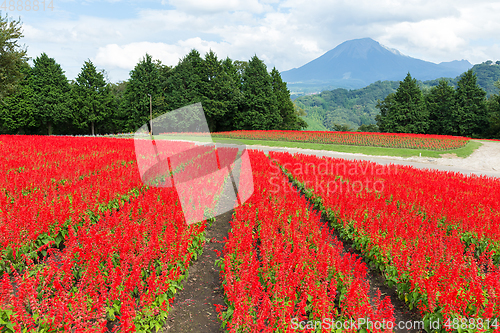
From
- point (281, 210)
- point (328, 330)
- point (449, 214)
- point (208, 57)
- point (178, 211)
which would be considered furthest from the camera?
point (208, 57)

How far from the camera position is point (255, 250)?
5.51m

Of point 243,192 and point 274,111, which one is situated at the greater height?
point 274,111

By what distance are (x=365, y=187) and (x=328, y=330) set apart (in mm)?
6971

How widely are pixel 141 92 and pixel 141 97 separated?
0.83 meters

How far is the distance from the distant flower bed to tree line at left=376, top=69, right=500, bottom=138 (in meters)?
13.5

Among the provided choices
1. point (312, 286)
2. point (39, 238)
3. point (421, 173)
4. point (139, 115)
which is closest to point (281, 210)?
point (312, 286)

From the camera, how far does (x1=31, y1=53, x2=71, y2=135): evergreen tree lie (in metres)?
47.5

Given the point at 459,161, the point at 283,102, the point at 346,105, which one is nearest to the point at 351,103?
the point at 346,105

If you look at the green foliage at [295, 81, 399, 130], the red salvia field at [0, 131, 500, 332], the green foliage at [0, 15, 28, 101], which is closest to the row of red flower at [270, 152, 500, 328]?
the red salvia field at [0, 131, 500, 332]

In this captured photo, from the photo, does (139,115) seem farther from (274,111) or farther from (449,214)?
(449,214)

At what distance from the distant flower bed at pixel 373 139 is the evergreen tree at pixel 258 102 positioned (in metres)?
12.0

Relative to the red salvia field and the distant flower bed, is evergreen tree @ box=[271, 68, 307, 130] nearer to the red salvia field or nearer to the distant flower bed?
the distant flower bed

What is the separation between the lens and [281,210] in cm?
757

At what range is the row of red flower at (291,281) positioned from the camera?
343 centimetres
